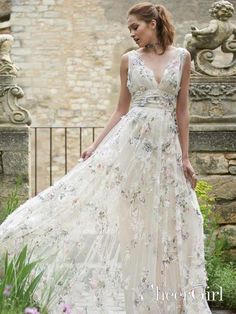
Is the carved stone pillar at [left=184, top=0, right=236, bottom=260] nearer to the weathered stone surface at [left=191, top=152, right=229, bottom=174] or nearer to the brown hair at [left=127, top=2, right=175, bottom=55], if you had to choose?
the weathered stone surface at [left=191, top=152, right=229, bottom=174]

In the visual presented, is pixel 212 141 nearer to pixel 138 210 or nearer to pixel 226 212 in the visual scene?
pixel 226 212

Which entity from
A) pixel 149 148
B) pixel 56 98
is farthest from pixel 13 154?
pixel 56 98

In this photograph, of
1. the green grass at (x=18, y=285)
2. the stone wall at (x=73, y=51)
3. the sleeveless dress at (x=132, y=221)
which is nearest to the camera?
the green grass at (x=18, y=285)

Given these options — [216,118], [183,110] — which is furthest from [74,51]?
[183,110]

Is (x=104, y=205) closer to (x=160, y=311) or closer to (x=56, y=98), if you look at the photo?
(x=160, y=311)

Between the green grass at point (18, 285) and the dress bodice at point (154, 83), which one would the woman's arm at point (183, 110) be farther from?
the green grass at point (18, 285)

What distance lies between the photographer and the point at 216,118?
26.0ft

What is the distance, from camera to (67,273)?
5203 millimetres

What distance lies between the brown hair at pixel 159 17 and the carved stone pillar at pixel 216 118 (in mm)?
2510

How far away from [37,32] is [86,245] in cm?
1083

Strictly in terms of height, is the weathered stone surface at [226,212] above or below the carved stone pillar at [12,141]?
below

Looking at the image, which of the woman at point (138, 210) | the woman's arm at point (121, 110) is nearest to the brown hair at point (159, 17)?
the woman at point (138, 210)

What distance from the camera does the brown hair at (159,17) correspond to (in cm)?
534

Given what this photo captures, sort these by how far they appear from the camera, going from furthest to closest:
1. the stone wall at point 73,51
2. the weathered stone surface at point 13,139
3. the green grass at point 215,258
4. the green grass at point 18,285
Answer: the stone wall at point 73,51, the weathered stone surface at point 13,139, the green grass at point 215,258, the green grass at point 18,285
